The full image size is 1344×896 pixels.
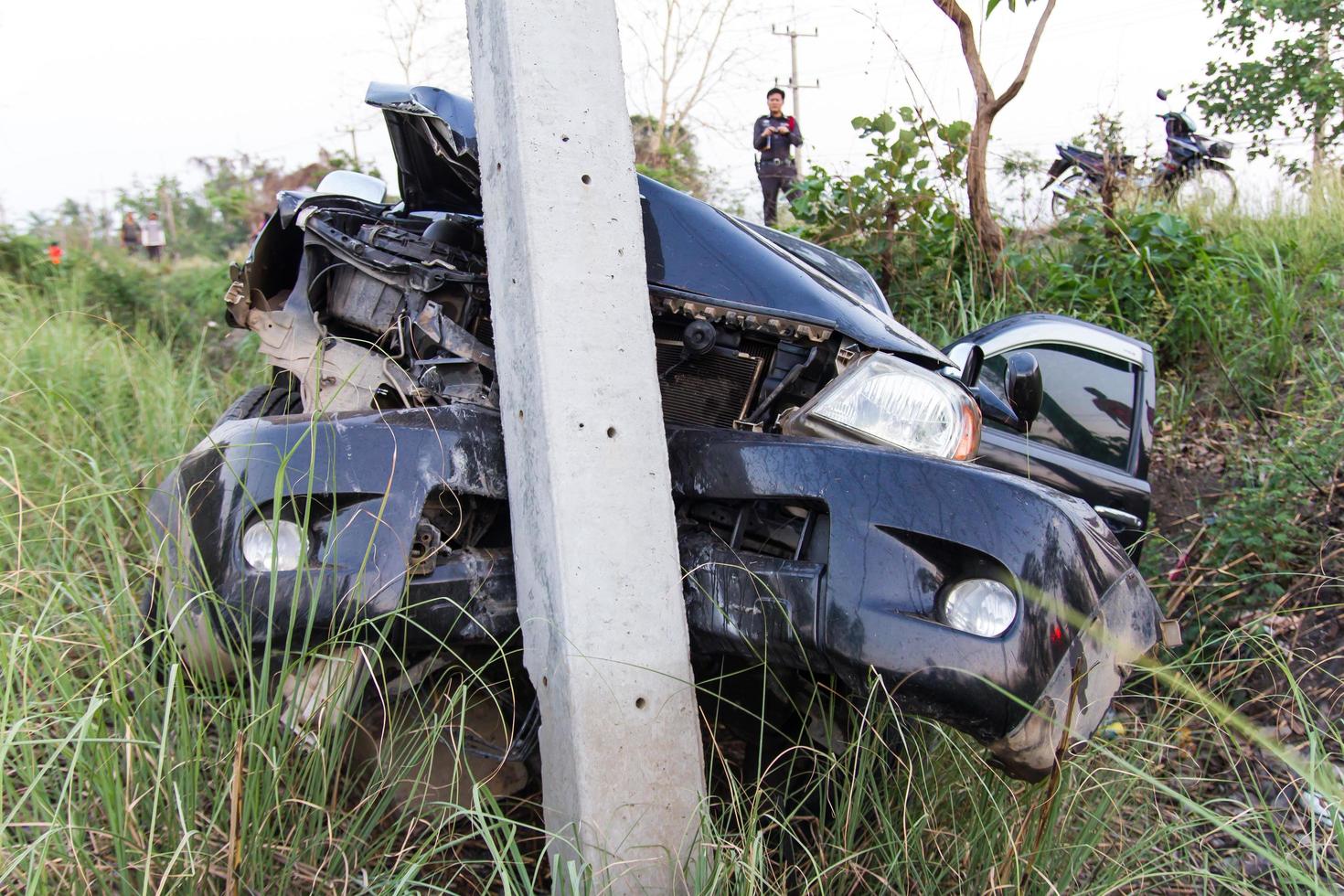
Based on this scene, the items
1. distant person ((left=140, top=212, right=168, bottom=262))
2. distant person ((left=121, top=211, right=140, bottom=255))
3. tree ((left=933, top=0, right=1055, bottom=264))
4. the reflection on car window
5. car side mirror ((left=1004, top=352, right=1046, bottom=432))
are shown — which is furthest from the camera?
distant person ((left=140, top=212, right=168, bottom=262))

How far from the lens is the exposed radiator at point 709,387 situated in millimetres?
2434

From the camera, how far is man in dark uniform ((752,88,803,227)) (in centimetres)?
867

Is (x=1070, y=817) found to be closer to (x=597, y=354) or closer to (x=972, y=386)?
(x=972, y=386)

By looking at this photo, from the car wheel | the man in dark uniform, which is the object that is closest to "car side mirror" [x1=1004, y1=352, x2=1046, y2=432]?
the car wheel

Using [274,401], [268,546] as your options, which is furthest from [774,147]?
[268,546]

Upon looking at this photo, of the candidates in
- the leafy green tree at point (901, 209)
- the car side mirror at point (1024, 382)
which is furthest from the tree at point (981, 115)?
the car side mirror at point (1024, 382)

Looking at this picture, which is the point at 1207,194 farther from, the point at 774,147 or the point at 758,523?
the point at 758,523

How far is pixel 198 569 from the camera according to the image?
6.79 feet

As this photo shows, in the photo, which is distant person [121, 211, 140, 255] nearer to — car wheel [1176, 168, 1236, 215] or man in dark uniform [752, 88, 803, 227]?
man in dark uniform [752, 88, 803, 227]

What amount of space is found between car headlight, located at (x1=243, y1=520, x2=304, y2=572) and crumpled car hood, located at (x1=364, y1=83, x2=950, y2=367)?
0.98m

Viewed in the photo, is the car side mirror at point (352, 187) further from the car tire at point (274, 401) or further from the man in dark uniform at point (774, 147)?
the man in dark uniform at point (774, 147)

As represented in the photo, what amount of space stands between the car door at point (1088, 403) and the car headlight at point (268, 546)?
2476 mm

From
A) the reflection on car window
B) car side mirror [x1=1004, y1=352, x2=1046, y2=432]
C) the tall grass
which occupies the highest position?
car side mirror [x1=1004, y1=352, x2=1046, y2=432]

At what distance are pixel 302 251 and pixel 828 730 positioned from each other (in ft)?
6.72
